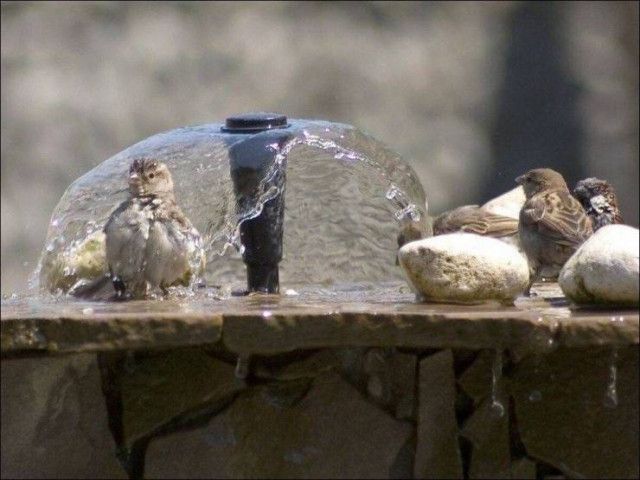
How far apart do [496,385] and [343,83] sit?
4721 millimetres

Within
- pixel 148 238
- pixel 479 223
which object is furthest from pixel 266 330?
pixel 479 223

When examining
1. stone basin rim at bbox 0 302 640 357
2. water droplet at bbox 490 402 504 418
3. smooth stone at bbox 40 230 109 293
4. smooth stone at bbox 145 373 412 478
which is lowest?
smooth stone at bbox 145 373 412 478

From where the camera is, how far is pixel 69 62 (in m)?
8.71

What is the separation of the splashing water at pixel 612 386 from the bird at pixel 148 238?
139 centimetres

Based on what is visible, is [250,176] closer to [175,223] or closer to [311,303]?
[175,223]

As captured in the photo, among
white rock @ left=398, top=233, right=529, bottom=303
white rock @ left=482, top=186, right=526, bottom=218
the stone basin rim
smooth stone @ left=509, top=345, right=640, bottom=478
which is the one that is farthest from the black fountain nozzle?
white rock @ left=482, top=186, right=526, bottom=218

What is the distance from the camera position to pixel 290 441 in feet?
14.1

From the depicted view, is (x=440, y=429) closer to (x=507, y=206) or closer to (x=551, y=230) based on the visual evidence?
(x=551, y=230)

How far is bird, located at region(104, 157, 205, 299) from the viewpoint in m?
5.00

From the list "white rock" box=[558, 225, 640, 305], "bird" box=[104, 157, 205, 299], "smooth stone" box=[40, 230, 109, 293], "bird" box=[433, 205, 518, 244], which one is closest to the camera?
"white rock" box=[558, 225, 640, 305]

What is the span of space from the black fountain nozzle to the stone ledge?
3.16 ft

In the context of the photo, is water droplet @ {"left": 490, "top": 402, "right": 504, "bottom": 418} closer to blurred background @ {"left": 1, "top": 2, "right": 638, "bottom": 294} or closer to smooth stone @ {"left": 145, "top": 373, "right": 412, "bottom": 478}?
smooth stone @ {"left": 145, "top": 373, "right": 412, "bottom": 478}

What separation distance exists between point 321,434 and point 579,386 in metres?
0.63

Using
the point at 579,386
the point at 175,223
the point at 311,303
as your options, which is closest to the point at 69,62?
the point at 175,223
